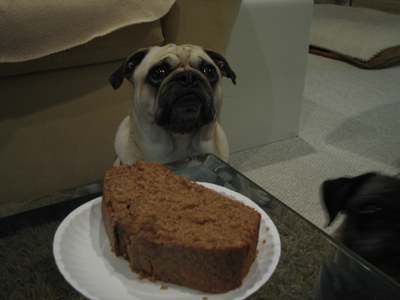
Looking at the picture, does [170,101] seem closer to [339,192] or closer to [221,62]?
[221,62]

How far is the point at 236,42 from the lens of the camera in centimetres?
164

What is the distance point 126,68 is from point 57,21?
28 centimetres

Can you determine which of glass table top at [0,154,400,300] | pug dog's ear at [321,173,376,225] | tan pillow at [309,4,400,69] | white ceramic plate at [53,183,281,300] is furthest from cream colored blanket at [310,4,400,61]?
white ceramic plate at [53,183,281,300]

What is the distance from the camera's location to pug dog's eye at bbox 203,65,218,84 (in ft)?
3.88

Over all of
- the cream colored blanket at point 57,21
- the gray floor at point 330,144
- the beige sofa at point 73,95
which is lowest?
the gray floor at point 330,144

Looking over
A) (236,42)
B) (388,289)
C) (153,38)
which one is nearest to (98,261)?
(388,289)

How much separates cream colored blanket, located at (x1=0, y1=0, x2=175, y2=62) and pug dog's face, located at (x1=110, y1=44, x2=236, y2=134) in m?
0.19

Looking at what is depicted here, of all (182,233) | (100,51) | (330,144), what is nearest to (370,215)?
(182,233)

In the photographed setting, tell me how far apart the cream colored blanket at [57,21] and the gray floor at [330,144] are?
93 centimetres

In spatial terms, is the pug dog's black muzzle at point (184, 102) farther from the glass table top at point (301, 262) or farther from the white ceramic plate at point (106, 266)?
the white ceramic plate at point (106, 266)

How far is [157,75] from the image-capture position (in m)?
1.14

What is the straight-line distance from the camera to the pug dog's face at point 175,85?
3.61ft

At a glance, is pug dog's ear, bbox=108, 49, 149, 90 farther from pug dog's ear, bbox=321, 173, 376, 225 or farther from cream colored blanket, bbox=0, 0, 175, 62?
pug dog's ear, bbox=321, 173, 376, 225

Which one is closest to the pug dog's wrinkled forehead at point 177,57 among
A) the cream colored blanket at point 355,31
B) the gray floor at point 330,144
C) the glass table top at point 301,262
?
the glass table top at point 301,262
